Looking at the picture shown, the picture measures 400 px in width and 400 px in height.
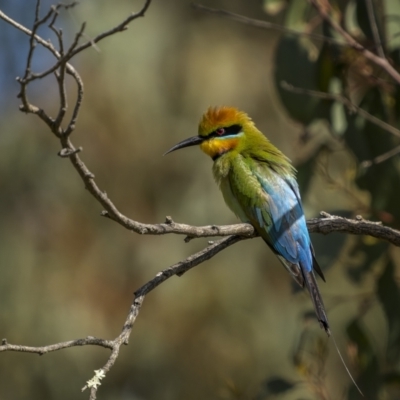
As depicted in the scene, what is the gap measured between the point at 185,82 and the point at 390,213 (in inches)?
113

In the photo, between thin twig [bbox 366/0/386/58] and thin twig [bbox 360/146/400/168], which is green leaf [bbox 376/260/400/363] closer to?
thin twig [bbox 360/146/400/168]

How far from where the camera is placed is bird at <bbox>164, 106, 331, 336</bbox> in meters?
2.25

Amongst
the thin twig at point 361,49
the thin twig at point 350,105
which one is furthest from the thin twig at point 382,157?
the thin twig at point 361,49

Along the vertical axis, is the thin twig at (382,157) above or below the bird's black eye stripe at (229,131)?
below

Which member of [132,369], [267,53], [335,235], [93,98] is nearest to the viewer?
[335,235]

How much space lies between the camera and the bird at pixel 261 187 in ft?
7.38

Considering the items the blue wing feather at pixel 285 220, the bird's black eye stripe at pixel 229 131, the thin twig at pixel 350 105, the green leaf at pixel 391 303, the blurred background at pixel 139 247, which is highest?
the blurred background at pixel 139 247

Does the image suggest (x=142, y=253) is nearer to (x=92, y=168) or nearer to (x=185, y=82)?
(x=92, y=168)

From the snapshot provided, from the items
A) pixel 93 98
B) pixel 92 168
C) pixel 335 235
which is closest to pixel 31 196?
pixel 92 168

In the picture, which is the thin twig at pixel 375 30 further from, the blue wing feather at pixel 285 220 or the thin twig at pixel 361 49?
the blue wing feather at pixel 285 220

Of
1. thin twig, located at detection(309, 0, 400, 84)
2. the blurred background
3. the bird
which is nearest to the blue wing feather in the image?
the bird

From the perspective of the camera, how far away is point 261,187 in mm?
2371

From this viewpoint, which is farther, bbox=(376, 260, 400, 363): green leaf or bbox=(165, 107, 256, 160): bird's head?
bbox=(376, 260, 400, 363): green leaf

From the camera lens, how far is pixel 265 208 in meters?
2.34
